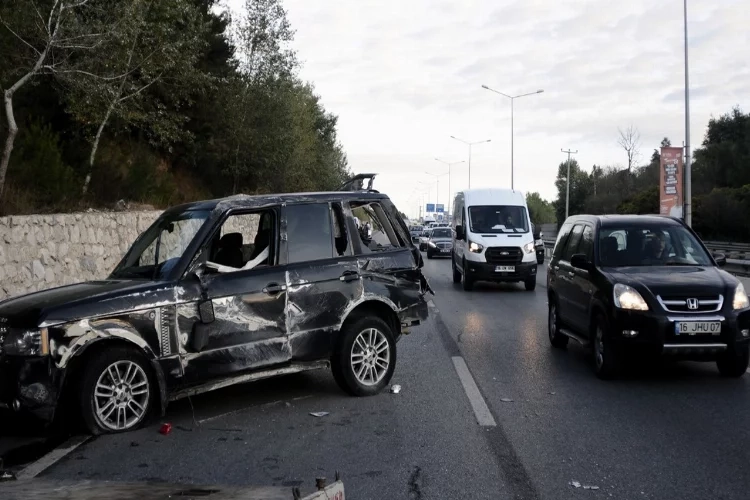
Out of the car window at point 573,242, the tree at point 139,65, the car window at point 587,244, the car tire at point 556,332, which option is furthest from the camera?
the tree at point 139,65

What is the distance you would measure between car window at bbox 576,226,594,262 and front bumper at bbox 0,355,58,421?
6.25 m

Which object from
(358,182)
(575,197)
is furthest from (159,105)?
(575,197)

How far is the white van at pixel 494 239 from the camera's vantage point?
67.7 ft

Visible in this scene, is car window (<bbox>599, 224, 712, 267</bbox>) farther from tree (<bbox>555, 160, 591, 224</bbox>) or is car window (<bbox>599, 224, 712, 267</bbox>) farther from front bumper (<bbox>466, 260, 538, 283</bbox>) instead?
tree (<bbox>555, 160, 591, 224</bbox>)

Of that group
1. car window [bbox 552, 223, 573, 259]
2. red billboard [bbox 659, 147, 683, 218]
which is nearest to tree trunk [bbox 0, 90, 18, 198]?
car window [bbox 552, 223, 573, 259]

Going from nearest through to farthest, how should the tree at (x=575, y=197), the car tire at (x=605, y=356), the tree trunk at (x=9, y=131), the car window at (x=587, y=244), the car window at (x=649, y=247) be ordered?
the car tire at (x=605, y=356) < the car window at (x=649, y=247) < the car window at (x=587, y=244) < the tree trunk at (x=9, y=131) < the tree at (x=575, y=197)

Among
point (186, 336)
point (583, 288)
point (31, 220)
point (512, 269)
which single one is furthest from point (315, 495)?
point (512, 269)

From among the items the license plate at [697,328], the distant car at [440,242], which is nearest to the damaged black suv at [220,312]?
the license plate at [697,328]

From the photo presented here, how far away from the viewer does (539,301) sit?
60.0 ft

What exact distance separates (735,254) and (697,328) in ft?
102

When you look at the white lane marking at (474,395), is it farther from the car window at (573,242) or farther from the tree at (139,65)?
the tree at (139,65)

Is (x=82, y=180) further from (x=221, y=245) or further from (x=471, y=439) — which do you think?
(x=471, y=439)

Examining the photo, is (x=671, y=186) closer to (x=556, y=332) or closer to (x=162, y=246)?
(x=556, y=332)

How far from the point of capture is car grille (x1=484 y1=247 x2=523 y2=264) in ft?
67.5
